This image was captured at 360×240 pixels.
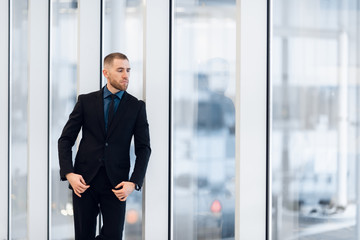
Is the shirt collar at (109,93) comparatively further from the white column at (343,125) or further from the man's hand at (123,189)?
the white column at (343,125)

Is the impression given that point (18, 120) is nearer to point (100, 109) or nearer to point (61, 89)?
point (61, 89)

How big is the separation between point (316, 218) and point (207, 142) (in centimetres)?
85

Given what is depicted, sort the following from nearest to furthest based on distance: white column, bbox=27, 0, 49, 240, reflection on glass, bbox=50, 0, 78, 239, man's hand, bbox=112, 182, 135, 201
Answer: man's hand, bbox=112, 182, 135, 201, reflection on glass, bbox=50, 0, 78, 239, white column, bbox=27, 0, 49, 240

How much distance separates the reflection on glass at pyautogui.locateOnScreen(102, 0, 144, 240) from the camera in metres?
3.31

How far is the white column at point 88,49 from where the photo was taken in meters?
3.55

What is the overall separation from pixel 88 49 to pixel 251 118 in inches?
62.3

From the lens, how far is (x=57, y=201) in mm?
3928

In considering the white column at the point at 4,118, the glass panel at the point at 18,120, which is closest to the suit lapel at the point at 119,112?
the glass panel at the point at 18,120

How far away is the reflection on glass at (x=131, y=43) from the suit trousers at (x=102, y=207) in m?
→ 0.61

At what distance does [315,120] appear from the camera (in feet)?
8.32

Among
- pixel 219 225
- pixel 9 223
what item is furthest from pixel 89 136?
pixel 9 223

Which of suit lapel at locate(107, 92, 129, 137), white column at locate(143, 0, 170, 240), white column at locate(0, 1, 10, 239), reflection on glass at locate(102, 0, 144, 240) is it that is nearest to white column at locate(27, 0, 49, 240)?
white column at locate(0, 1, 10, 239)

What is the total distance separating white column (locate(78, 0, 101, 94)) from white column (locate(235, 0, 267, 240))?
137 centimetres

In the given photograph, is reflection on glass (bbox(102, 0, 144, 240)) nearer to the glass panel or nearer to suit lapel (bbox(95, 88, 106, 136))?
suit lapel (bbox(95, 88, 106, 136))
